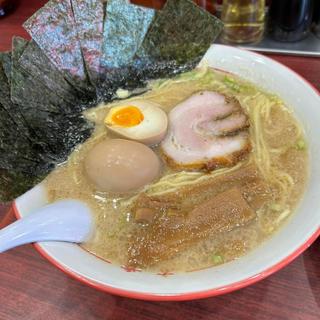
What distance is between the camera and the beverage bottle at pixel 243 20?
193 centimetres

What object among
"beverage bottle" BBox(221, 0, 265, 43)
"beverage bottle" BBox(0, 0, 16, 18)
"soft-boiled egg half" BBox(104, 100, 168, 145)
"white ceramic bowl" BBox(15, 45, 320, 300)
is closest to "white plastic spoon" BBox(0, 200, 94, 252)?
"white ceramic bowl" BBox(15, 45, 320, 300)

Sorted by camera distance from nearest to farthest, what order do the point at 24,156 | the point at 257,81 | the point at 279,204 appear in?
the point at 279,204 < the point at 24,156 < the point at 257,81

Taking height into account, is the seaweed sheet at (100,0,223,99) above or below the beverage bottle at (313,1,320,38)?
above

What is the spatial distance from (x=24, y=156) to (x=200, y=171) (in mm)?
601

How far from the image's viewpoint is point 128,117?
146 centimetres

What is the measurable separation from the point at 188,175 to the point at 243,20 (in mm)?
1062

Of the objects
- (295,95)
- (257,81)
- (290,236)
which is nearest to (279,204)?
(290,236)

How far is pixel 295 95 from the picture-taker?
1426 millimetres

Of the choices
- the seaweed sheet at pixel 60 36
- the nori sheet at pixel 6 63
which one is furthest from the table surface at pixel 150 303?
the seaweed sheet at pixel 60 36

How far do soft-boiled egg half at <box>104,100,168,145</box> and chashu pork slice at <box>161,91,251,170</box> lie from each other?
0.05 m

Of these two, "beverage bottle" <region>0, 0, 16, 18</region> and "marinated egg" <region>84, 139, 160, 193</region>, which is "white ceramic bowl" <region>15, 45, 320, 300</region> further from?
"beverage bottle" <region>0, 0, 16, 18</region>

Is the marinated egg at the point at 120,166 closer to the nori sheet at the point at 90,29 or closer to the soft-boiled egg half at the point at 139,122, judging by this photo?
the soft-boiled egg half at the point at 139,122

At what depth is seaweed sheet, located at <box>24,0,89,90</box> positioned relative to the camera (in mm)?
1486

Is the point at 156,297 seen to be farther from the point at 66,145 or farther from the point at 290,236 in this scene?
the point at 66,145
